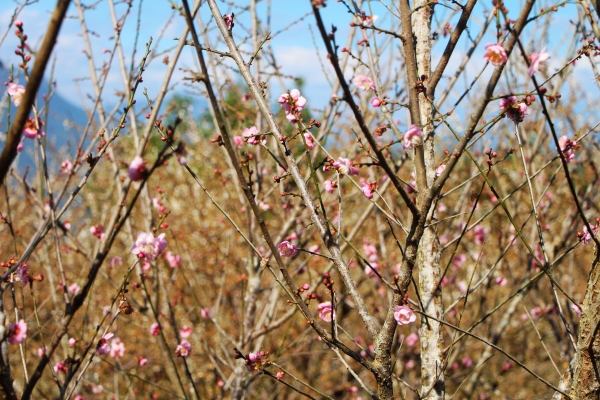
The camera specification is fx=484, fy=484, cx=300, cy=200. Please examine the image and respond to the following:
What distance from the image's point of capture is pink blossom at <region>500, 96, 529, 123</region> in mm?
1551

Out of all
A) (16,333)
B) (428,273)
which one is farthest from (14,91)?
(428,273)

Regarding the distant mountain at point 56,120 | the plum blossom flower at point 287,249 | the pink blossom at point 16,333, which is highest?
the distant mountain at point 56,120

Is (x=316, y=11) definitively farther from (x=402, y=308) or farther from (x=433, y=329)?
(x=433, y=329)

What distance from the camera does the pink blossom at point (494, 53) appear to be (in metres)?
1.38

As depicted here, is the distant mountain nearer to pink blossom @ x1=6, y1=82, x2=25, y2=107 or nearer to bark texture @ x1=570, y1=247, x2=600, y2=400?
pink blossom @ x1=6, y1=82, x2=25, y2=107

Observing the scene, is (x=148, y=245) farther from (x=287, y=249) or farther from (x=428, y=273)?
(x=428, y=273)

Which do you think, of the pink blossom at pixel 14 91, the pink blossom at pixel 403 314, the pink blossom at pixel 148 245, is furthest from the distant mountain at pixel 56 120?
the pink blossom at pixel 403 314

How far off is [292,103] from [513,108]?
29.3 inches

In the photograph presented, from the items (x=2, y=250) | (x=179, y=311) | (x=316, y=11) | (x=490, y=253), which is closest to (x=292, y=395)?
(x=179, y=311)

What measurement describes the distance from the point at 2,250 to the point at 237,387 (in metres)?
6.61

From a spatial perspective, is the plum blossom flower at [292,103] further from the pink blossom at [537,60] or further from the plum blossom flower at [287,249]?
the pink blossom at [537,60]

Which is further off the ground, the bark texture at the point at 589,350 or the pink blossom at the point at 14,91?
the pink blossom at the point at 14,91

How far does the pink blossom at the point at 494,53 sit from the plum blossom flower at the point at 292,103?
0.63 metres

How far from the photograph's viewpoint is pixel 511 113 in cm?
162
